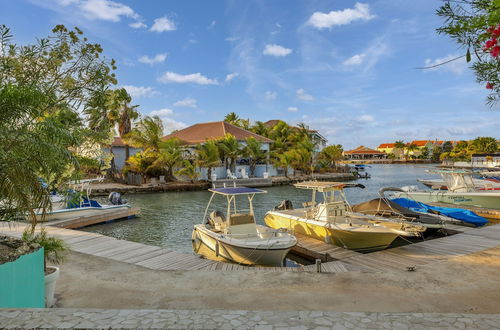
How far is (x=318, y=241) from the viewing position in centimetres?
1348

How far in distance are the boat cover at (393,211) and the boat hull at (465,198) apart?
21.5ft

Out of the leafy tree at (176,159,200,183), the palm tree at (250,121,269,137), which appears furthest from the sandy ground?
the palm tree at (250,121,269,137)

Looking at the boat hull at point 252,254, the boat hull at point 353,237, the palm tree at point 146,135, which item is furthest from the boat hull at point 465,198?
the palm tree at point 146,135

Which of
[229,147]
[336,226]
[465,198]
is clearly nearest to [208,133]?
[229,147]

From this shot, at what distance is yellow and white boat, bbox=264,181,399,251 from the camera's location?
12.2 metres

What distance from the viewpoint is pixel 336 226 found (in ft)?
41.9

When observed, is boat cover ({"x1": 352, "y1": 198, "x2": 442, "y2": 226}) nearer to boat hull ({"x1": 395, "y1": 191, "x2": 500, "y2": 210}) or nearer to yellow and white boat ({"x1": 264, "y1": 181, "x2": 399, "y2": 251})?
yellow and white boat ({"x1": 264, "y1": 181, "x2": 399, "y2": 251})

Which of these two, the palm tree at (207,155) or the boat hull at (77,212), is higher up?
the palm tree at (207,155)

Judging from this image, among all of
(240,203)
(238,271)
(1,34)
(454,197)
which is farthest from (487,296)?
(240,203)

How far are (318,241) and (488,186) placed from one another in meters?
20.0

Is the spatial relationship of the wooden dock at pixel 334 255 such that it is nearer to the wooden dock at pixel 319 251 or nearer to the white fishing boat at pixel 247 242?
the wooden dock at pixel 319 251

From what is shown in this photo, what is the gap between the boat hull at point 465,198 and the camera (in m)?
22.8

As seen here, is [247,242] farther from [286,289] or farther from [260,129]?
[260,129]

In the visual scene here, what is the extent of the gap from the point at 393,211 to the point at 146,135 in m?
31.9
